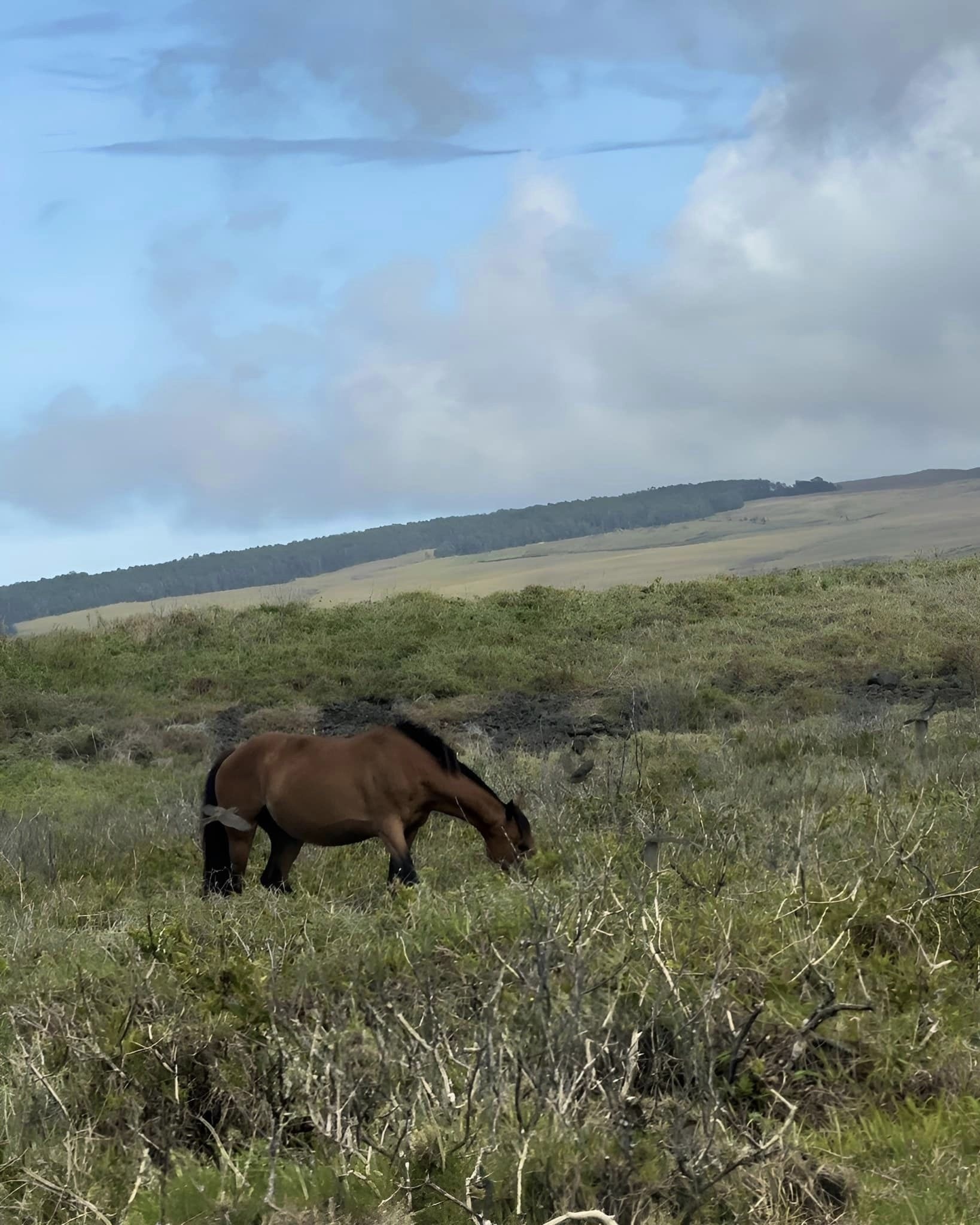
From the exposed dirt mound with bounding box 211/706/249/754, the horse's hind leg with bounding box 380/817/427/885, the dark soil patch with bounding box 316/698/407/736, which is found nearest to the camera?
the horse's hind leg with bounding box 380/817/427/885

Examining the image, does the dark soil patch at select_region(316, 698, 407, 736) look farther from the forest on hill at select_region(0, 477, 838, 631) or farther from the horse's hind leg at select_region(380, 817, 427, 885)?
the forest on hill at select_region(0, 477, 838, 631)

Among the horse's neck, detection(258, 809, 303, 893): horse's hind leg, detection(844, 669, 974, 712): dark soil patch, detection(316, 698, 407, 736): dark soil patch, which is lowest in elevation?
detection(844, 669, 974, 712): dark soil patch

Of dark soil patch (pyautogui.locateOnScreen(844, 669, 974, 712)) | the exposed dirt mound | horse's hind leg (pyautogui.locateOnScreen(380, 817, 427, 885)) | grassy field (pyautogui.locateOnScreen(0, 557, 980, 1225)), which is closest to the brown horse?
horse's hind leg (pyautogui.locateOnScreen(380, 817, 427, 885))

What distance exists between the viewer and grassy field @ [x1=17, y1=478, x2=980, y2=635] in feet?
263

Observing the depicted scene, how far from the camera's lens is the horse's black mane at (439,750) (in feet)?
25.2

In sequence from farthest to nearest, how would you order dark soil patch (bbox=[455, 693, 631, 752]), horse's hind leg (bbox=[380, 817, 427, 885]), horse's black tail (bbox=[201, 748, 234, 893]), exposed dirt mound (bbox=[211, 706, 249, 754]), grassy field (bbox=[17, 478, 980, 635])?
grassy field (bbox=[17, 478, 980, 635])
exposed dirt mound (bbox=[211, 706, 249, 754])
dark soil patch (bbox=[455, 693, 631, 752])
horse's black tail (bbox=[201, 748, 234, 893])
horse's hind leg (bbox=[380, 817, 427, 885])

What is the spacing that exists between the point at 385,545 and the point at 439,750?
114908 mm

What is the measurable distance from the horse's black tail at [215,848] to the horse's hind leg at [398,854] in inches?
45.8

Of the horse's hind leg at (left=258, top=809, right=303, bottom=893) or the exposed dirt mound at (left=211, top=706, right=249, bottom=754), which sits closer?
the horse's hind leg at (left=258, top=809, right=303, bottom=893)

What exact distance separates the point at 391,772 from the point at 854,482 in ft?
487

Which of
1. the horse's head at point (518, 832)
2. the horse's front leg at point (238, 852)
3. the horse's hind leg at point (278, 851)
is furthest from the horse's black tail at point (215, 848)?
the horse's head at point (518, 832)

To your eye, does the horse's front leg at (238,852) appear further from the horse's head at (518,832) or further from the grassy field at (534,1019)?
the horse's head at (518,832)

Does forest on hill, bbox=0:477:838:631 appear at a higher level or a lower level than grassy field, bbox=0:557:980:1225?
higher

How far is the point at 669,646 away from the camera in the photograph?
74.2 feet
